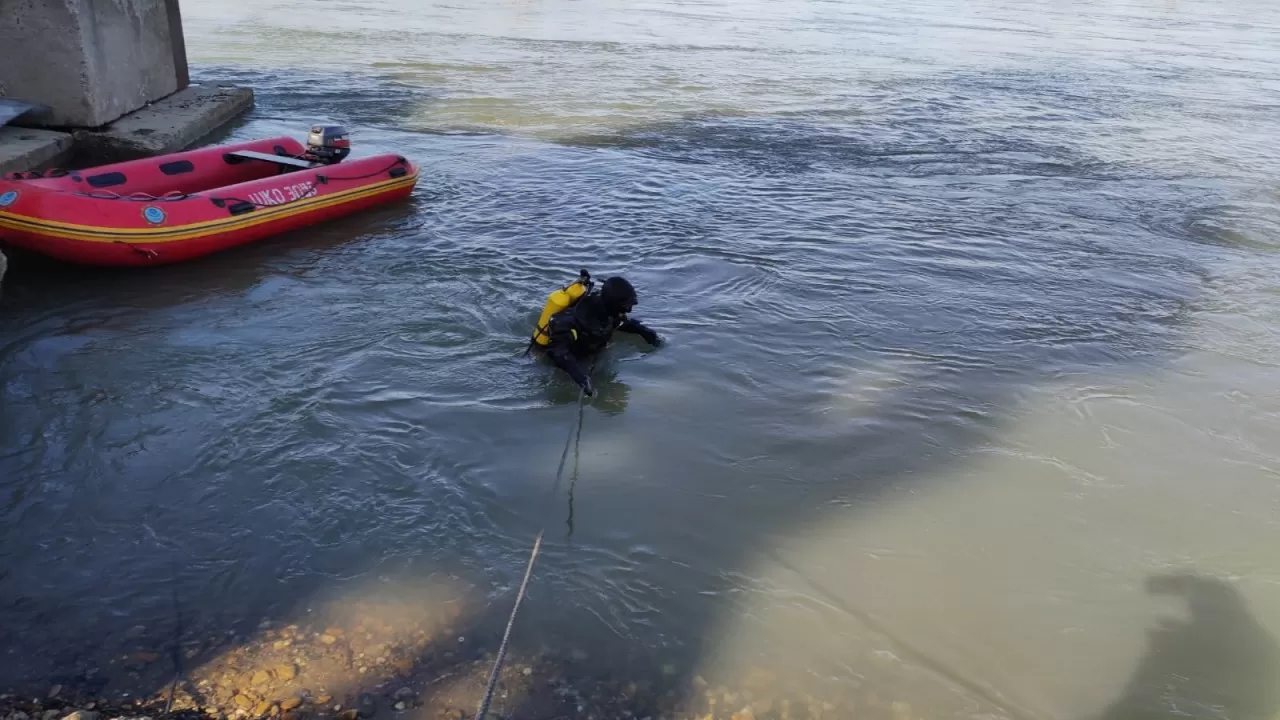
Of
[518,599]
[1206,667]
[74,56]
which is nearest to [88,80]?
[74,56]

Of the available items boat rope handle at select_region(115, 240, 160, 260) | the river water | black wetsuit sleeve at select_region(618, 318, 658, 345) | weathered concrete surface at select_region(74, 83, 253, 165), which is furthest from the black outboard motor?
Result: black wetsuit sleeve at select_region(618, 318, 658, 345)

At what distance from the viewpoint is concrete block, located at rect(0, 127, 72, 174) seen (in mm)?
8891

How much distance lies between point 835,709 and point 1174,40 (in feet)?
102

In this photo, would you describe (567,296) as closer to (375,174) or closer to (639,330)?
(639,330)

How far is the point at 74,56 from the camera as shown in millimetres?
9906

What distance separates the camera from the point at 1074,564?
187 inches

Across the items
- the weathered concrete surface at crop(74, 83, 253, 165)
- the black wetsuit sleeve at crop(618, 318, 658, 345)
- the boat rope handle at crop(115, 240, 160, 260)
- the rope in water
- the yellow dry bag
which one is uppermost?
the yellow dry bag

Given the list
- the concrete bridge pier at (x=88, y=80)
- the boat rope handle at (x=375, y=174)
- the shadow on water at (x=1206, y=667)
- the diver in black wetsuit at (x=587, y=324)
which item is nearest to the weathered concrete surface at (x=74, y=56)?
the concrete bridge pier at (x=88, y=80)

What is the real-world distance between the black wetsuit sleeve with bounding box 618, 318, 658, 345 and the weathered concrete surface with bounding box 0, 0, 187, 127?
7388mm

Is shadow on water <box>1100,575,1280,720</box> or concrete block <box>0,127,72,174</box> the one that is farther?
concrete block <box>0,127,72,174</box>

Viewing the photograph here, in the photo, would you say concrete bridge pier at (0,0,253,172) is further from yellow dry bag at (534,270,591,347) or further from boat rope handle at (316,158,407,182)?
yellow dry bag at (534,270,591,347)

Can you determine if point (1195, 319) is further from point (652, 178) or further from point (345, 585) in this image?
point (345, 585)

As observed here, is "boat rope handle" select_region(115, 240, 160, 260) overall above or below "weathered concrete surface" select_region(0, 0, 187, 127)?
below

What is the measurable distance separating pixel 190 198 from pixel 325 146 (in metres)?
2.15
